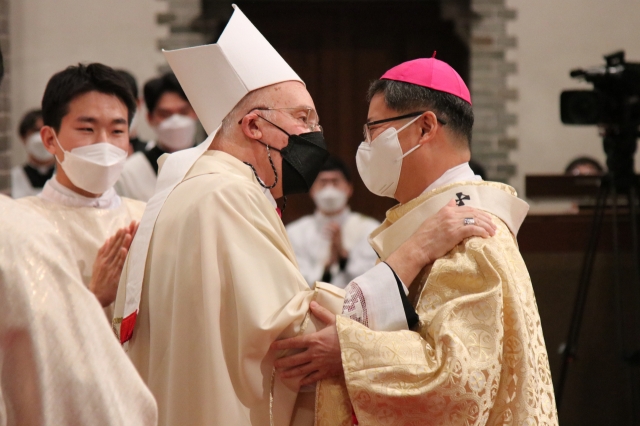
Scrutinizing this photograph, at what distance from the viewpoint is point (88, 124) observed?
304 cm

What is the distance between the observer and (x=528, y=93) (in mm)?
7898

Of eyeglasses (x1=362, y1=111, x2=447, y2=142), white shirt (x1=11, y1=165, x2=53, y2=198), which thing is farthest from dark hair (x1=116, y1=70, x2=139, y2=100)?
white shirt (x1=11, y1=165, x2=53, y2=198)

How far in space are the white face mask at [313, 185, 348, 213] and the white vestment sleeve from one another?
4242 mm

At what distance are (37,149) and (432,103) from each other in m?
4.61

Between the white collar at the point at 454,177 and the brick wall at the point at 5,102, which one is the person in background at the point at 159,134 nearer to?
the white collar at the point at 454,177

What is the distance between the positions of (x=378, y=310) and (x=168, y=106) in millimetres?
3110

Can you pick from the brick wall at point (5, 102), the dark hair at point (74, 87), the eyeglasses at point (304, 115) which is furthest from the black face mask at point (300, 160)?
the brick wall at point (5, 102)

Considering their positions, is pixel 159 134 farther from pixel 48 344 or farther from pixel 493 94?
pixel 493 94

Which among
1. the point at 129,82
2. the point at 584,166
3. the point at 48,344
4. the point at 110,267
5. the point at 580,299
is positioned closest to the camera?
the point at 48,344

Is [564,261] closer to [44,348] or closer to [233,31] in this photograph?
[233,31]

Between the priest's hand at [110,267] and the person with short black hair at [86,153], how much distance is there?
0.23 m

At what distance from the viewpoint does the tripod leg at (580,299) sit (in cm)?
393

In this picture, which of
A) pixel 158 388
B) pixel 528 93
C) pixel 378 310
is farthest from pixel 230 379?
pixel 528 93

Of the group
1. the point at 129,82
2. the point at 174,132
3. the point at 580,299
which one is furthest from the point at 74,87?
the point at 580,299
